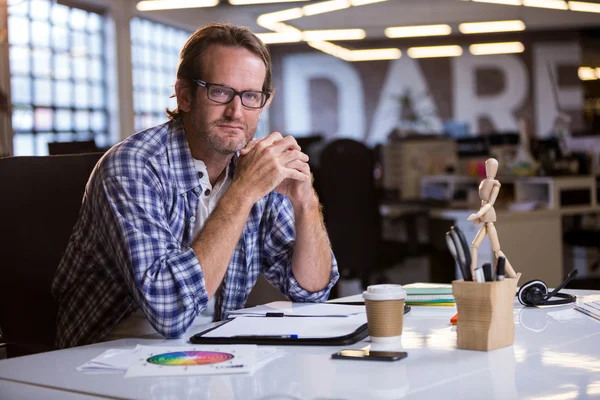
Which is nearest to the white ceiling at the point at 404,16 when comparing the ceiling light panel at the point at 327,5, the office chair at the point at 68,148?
the ceiling light panel at the point at 327,5

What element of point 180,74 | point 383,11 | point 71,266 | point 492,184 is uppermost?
point 383,11

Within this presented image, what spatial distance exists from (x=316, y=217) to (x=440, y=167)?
542 cm

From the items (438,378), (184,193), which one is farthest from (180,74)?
(438,378)

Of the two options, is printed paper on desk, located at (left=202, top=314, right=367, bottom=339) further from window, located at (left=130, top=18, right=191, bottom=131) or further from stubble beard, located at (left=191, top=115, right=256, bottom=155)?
window, located at (left=130, top=18, right=191, bottom=131)

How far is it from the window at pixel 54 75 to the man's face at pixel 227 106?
26.3ft

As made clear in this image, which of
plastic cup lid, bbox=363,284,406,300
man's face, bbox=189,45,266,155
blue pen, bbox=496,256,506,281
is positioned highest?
man's face, bbox=189,45,266,155

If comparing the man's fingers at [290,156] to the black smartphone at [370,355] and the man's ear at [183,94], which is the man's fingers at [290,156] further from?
the black smartphone at [370,355]

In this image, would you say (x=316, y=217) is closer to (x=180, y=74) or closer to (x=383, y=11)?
(x=180, y=74)

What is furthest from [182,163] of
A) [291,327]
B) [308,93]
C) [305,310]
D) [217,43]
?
[308,93]

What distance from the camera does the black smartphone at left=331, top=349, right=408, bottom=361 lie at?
1146mm

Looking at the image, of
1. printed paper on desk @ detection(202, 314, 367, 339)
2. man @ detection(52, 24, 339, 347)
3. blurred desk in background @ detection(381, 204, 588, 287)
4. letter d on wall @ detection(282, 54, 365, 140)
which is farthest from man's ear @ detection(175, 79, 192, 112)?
letter d on wall @ detection(282, 54, 365, 140)

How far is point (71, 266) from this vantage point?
180cm

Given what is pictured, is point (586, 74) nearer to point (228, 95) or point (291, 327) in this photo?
point (228, 95)

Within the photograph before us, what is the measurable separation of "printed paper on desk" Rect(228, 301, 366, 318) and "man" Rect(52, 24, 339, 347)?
0.12 meters
